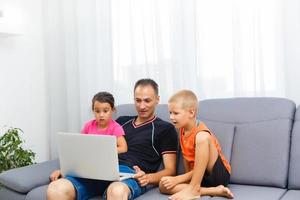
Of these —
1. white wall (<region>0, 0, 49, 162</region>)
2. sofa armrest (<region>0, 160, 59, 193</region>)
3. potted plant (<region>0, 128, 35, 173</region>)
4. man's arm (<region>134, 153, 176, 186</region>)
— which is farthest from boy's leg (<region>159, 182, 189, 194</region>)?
white wall (<region>0, 0, 49, 162</region>)

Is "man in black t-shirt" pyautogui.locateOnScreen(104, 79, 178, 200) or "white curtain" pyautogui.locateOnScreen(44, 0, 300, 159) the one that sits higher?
"white curtain" pyautogui.locateOnScreen(44, 0, 300, 159)

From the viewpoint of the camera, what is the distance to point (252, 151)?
2.07 meters

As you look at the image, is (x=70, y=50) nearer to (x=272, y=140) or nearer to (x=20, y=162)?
(x=20, y=162)

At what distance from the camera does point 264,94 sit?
2.35 meters

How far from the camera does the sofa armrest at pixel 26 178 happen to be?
2.20 metres

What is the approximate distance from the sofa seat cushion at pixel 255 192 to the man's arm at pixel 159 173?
13.3 inches

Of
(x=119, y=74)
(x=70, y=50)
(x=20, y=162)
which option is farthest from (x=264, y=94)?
(x=20, y=162)

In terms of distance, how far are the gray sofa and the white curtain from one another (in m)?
0.22

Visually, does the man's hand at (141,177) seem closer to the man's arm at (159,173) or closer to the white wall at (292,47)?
the man's arm at (159,173)

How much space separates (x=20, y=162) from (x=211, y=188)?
158 centimetres

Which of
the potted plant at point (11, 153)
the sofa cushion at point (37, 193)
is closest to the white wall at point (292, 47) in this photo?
the sofa cushion at point (37, 193)

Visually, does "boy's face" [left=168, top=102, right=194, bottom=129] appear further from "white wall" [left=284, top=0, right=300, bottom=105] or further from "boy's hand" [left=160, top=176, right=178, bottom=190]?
"white wall" [left=284, top=0, right=300, bottom=105]

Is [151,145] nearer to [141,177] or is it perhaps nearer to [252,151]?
[141,177]

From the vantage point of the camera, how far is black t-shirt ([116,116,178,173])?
7.17 feet
